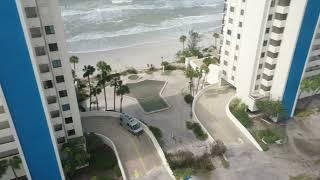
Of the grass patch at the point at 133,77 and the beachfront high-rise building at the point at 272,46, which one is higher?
the beachfront high-rise building at the point at 272,46

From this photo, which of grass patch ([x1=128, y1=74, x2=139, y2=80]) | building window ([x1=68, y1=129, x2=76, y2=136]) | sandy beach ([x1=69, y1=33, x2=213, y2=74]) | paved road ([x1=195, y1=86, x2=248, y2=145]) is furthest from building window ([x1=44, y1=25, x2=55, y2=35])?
sandy beach ([x1=69, y1=33, x2=213, y2=74])

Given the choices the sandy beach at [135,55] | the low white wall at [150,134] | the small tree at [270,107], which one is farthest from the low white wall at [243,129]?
the sandy beach at [135,55]

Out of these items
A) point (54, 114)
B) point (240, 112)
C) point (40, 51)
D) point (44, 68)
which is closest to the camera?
point (40, 51)

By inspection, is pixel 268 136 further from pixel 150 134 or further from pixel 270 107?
pixel 150 134

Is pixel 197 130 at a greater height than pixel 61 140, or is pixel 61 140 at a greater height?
pixel 61 140

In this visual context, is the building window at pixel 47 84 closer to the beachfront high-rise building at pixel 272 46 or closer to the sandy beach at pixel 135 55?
the beachfront high-rise building at pixel 272 46

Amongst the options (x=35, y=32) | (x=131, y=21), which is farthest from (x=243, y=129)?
(x=131, y=21)
